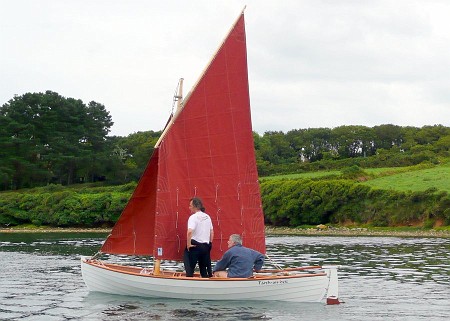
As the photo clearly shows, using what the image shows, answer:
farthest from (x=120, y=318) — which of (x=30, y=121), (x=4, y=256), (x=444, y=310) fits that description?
(x=30, y=121)

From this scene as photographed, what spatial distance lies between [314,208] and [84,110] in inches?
2276

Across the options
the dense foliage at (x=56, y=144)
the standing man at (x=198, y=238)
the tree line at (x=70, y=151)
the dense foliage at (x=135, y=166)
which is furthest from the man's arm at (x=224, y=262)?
the dense foliage at (x=56, y=144)

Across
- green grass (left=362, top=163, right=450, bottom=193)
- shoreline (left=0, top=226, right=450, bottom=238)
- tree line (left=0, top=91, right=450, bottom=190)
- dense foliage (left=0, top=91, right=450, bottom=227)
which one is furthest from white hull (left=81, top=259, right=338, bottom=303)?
tree line (left=0, top=91, right=450, bottom=190)

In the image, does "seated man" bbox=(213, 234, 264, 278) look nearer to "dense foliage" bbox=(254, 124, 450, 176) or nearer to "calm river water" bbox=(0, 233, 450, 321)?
"calm river water" bbox=(0, 233, 450, 321)

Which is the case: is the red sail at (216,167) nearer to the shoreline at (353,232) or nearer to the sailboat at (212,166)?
the sailboat at (212,166)

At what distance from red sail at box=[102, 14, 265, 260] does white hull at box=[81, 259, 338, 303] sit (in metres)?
1.08

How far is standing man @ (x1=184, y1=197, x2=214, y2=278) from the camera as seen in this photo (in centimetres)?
2308

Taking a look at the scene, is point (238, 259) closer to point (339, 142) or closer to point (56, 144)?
point (56, 144)

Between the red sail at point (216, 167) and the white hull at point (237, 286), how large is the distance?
1.08 metres

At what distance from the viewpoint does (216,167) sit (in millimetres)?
24438

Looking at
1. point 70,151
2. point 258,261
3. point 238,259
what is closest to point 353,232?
point 258,261

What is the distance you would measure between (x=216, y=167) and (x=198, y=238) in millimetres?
2588

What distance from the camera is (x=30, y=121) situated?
122812 mm

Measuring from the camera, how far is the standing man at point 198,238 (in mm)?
23078
